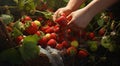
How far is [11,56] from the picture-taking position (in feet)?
5.03

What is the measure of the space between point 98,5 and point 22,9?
0.52 m

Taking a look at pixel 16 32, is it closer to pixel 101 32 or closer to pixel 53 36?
pixel 53 36

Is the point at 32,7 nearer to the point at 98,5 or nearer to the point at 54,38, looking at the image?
the point at 54,38

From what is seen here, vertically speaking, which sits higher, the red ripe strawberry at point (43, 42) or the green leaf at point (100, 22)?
the green leaf at point (100, 22)

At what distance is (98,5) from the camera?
5.77ft

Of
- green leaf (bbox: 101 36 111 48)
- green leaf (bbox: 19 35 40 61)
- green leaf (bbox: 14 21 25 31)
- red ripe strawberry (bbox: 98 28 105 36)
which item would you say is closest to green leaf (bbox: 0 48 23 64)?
green leaf (bbox: 19 35 40 61)

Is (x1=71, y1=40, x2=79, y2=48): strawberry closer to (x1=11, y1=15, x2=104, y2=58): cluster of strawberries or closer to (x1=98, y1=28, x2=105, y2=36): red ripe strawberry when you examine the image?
(x1=11, y1=15, x2=104, y2=58): cluster of strawberries

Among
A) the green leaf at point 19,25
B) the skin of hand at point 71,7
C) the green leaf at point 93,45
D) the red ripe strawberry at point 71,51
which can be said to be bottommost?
the red ripe strawberry at point 71,51

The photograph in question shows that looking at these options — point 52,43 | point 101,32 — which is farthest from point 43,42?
point 101,32

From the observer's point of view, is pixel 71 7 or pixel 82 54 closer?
pixel 82 54

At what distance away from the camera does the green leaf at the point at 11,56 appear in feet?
4.98

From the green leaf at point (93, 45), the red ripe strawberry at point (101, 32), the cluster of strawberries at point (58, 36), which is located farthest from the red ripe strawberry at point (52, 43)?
the red ripe strawberry at point (101, 32)

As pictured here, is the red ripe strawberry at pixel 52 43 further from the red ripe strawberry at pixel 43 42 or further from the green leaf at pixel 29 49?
the green leaf at pixel 29 49

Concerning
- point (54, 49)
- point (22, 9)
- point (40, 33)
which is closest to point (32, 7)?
point (22, 9)
